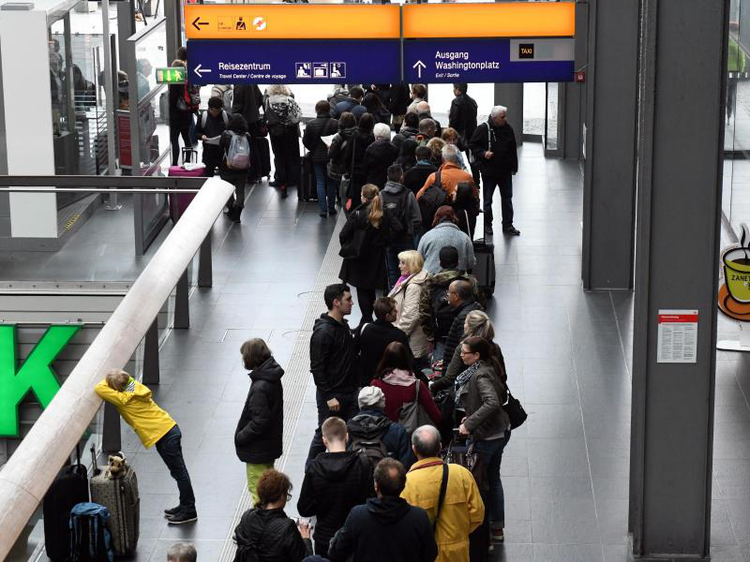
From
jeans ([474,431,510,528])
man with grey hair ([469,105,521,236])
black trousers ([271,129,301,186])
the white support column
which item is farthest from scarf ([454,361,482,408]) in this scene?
black trousers ([271,129,301,186])

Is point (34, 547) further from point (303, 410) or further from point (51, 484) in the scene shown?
point (303, 410)

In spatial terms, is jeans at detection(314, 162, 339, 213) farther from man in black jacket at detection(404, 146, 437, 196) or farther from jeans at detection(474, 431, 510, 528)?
jeans at detection(474, 431, 510, 528)

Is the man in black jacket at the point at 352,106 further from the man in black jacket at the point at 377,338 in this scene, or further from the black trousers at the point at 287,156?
the man in black jacket at the point at 377,338

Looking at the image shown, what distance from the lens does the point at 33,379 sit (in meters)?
14.5

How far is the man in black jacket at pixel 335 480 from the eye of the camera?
8219 millimetres

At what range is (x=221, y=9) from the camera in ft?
47.3

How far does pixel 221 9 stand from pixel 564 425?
5723mm

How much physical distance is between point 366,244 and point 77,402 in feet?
15.6

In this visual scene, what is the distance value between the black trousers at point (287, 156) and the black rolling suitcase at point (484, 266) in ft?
18.2

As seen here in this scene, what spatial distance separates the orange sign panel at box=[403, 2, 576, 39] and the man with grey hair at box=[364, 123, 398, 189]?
2461 millimetres

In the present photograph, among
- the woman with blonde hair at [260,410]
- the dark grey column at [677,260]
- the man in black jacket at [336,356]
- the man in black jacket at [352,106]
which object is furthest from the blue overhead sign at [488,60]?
the woman with blonde hair at [260,410]

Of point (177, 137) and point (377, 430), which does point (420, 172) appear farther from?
point (377, 430)

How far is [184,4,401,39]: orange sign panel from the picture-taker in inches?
567

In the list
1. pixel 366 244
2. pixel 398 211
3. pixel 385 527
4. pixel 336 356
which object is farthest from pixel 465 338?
pixel 398 211
